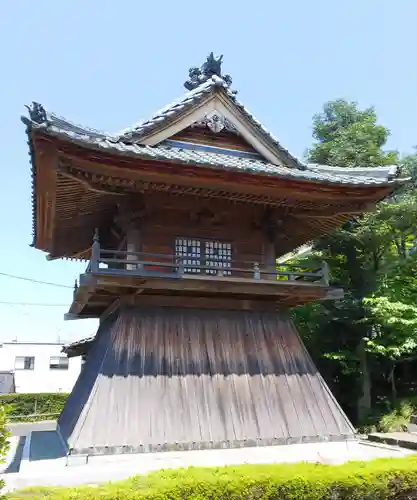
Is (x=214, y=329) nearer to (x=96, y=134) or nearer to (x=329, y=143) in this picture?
(x=96, y=134)

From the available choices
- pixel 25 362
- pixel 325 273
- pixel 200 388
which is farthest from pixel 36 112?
pixel 25 362

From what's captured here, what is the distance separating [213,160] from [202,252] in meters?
2.47

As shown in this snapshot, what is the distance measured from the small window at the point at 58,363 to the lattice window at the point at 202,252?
3623cm

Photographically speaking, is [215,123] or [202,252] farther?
[215,123]

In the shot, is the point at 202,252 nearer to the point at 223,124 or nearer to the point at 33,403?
the point at 223,124

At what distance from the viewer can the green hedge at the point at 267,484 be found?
5.68 m

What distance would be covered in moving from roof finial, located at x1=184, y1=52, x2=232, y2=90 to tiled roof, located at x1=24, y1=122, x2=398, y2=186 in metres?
2.56

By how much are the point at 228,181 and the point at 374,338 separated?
14.7 meters

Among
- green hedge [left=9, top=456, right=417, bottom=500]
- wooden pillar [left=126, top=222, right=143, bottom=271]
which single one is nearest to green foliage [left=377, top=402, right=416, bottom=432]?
green hedge [left=9, top=456, right=417, bottom=500]

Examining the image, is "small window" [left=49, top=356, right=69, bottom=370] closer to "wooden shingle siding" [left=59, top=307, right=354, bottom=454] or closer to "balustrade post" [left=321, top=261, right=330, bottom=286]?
"wooden shingle siding" [left=59, top=307, right=354, bottom=454]

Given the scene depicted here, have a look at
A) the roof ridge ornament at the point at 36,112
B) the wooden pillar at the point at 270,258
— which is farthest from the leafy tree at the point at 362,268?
the roof ridge ornament at the point at 36,112

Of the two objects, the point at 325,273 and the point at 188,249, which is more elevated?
the point at 188,249

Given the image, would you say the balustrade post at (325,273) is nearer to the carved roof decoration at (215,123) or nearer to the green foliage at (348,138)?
the carved roof decoration at (215,123)

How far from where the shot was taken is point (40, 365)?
42.8 m
